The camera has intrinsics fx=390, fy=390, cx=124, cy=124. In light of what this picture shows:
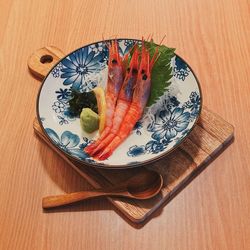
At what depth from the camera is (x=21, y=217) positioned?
0.96m

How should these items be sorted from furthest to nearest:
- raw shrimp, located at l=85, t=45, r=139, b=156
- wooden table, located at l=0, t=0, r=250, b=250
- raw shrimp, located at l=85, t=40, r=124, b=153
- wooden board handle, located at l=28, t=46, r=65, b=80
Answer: wooden board handle, located at l=28, t=46, r=65, b=80
raw shrimp, located at l=85, t=40, r=124, b=153
raw shrimp, located at l=85, t=45, r=139, b=156
wooden table, located at l=0, t=0, r=250, b=250

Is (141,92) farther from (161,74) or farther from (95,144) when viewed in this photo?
(95,144)

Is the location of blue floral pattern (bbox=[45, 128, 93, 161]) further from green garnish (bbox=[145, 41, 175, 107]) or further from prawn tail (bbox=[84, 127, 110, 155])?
green garnish (bbox=[145, 41, 175, 107])

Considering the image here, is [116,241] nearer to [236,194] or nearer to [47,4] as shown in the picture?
[236,194]

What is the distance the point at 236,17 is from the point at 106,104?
61 centimetres

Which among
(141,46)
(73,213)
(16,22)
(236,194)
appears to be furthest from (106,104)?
(16,22)

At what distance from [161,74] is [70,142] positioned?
331 millimetres

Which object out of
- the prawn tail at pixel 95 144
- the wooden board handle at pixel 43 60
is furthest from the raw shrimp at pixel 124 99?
the wooden board handle at pixel 43 60

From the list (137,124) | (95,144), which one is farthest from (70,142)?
(137,124)

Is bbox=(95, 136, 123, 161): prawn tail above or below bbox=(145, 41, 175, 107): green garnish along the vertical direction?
below

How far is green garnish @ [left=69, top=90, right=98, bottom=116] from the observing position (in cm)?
109

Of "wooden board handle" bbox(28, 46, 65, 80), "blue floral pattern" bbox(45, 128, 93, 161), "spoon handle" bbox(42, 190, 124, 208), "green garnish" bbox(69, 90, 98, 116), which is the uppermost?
"wooden board handle" bbox(28, 46, 65, 80)

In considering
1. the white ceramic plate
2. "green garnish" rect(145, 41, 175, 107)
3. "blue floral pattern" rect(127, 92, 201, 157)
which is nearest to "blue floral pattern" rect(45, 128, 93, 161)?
the white ceramic plate

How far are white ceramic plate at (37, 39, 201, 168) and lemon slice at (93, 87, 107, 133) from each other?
0.04 metres
